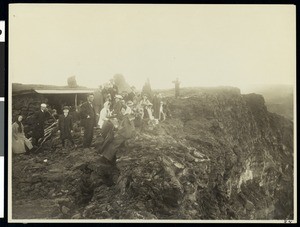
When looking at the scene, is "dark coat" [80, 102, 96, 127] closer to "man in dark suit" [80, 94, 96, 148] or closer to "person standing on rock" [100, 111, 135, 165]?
"man in dark suit" [80, 94, 96, 148]

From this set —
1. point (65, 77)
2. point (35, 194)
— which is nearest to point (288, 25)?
point (65, 77)

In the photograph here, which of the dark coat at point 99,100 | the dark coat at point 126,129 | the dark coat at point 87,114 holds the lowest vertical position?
the dark coat at point 126,129

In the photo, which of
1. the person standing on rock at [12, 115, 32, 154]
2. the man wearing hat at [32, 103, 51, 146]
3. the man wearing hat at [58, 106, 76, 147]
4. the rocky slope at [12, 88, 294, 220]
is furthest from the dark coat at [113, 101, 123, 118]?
the person standing on rock at [12, 115, 32, 154]

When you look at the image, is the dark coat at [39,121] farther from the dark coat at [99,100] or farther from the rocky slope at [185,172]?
the dark coat at [99,100]

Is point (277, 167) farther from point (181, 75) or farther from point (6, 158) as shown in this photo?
point (6, 158)

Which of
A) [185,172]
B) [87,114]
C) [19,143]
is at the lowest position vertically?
[185,172]

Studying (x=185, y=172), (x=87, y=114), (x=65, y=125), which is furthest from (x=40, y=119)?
(x=185, y=172)

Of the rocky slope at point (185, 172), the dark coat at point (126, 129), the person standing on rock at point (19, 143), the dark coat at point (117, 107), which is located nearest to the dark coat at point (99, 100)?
the dark coat at point (117, 107)

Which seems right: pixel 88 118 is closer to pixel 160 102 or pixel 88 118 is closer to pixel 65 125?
pixel 65 125
